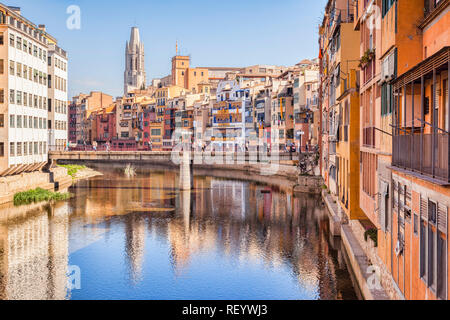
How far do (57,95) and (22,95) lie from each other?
13.6 m

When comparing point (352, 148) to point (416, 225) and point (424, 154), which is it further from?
point (424, 154)

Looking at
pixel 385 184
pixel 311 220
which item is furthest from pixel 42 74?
pixel 385 184

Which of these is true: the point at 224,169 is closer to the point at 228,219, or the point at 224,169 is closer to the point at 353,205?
the point at 228,219

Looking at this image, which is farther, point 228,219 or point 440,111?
point 228,219

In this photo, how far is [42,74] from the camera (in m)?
55.0

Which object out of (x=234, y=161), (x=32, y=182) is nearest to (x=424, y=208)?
Answer: (x=32, y=182)

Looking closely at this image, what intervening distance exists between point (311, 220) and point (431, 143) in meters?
27.3

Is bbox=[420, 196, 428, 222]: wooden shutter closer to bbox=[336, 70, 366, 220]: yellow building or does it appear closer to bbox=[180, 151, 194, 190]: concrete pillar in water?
bbox=[336, 70, 366, 220]: yellow building

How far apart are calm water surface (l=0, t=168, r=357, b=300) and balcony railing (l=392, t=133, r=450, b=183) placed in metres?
8.43

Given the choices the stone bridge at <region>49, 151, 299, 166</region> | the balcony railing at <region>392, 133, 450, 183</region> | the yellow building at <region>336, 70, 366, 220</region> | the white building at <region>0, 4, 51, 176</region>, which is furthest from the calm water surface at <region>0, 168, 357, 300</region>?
the stone bridge at <region>49, 151, 299, 166</region>

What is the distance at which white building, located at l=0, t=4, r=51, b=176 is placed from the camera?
46.3 m

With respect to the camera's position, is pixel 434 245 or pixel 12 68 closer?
pixel 434 245

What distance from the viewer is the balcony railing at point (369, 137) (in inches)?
831

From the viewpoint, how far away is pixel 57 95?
208 feet
